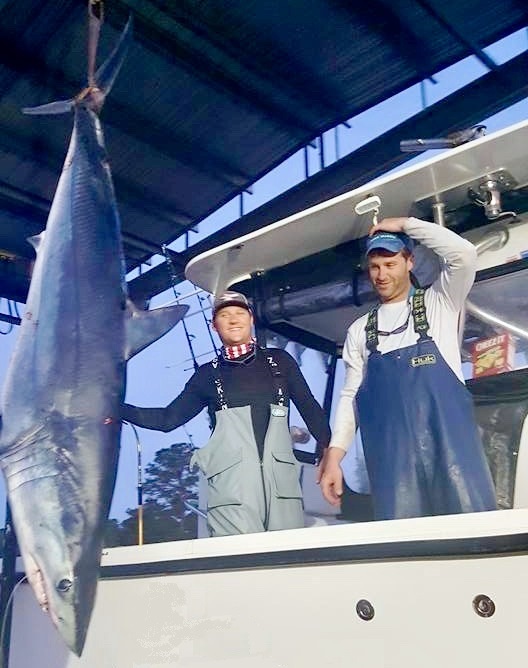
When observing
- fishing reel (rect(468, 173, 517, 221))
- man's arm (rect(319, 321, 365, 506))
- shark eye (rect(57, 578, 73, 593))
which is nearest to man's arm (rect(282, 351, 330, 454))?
man's arm (rect(319, 321, 365, 506))

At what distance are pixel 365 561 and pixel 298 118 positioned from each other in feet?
13.0

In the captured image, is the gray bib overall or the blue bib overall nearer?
the blue bib overall

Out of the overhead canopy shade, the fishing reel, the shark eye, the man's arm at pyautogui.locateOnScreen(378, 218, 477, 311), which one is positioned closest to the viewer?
the shark eye

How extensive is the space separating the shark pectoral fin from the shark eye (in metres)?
0.73

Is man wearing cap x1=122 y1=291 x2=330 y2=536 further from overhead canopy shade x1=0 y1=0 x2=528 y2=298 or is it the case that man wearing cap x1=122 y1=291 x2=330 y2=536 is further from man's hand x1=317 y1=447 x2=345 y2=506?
overhead canopy shade x1=0 y1=0 x2=528 y2=298

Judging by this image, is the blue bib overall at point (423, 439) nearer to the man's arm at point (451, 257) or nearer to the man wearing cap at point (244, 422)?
the man's arm at point (451, 257)

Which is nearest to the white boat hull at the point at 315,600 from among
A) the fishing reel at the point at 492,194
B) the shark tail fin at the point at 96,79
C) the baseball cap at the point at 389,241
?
the baseball cap at the point at 389,241

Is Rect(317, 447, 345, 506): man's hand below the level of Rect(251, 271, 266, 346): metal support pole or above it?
below

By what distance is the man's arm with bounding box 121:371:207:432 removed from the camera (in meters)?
2.62

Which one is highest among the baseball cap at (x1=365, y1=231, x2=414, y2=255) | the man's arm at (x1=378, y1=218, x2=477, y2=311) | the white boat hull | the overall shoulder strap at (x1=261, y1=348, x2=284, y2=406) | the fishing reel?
the fishing reel

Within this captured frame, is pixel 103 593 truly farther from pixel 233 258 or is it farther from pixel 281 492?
pixel 233 258

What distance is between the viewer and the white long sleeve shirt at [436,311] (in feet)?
7.58

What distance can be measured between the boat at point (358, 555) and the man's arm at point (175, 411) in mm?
544

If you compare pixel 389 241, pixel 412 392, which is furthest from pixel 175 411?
pixel 389 241
